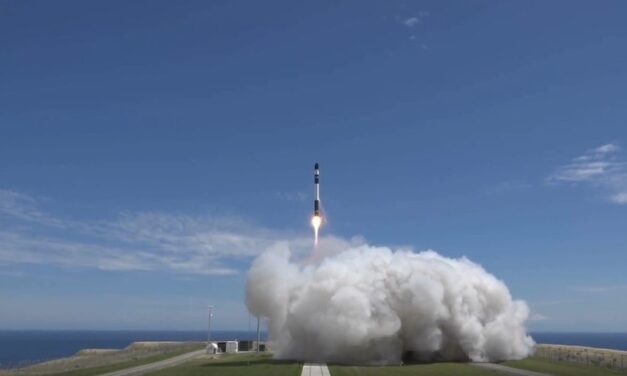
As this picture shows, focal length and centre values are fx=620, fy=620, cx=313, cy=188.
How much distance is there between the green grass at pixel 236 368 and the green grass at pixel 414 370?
4.12 m

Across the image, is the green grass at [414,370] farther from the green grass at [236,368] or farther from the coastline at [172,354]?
the coastline at [172,354]

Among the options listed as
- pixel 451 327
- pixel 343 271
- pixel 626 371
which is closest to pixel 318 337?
pixel 343 271

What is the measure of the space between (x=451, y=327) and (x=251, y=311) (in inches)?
955

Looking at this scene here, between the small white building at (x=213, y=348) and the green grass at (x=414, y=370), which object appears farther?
the small white building at (x=213, y=348)

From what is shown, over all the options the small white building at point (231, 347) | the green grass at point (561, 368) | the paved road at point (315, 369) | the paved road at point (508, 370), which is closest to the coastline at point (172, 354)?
the green grass at point (561, 368)

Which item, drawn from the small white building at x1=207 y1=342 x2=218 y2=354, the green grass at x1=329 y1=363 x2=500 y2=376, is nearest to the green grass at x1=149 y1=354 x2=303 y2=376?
the green grass at x1=329 y1=363 x2=500 y2=376

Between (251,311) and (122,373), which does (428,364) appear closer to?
(251,311)

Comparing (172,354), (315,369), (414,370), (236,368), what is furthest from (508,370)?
(172,354)

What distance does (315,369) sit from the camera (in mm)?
56031

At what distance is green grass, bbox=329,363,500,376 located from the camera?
5203cm

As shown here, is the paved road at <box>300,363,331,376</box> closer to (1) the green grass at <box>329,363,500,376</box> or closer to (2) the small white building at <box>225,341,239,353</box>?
(1) the green grass at <box>329,363,500,376</box>

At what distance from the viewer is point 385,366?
199 ft

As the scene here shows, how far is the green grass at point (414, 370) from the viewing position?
52025 mm

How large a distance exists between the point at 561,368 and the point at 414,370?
13721 mm
